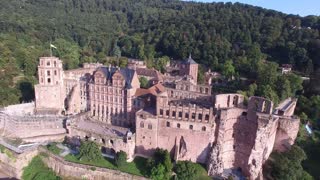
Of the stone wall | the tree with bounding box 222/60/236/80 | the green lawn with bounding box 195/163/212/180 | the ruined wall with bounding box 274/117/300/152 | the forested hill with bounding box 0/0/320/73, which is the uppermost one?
the forested hill with bounding box 0/0/320/73

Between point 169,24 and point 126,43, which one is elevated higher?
point 169,24

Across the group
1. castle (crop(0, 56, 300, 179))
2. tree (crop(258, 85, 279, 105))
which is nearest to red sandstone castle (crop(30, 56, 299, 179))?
castle (crop(0, 56, 300, 179))

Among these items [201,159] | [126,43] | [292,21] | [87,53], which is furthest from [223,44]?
[201,159]

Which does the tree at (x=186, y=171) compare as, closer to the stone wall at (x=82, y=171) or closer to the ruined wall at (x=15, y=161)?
the stone wall at (x=82, y=171)

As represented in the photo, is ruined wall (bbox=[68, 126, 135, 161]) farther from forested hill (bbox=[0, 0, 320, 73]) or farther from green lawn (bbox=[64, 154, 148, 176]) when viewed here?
forested hill (bbox=[0, 0, 320, 73])

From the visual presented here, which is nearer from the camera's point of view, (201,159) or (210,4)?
(201,159)

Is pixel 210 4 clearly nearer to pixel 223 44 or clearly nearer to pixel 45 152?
pixel 223 44

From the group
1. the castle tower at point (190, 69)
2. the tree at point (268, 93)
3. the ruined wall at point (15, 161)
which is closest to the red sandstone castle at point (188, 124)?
the tree at point (268, 93)
